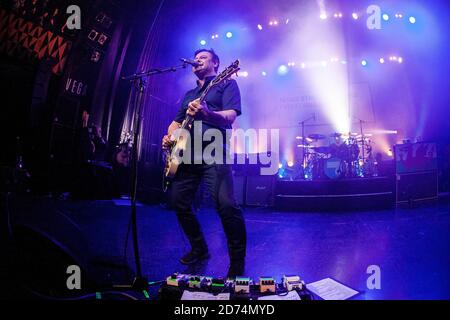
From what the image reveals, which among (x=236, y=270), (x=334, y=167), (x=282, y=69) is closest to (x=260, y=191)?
(x=334, y=167)

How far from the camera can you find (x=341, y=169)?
732cm

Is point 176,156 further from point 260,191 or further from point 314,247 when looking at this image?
point 260,191

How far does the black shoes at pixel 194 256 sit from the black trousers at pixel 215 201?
5 centimetres

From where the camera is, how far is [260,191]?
624cm

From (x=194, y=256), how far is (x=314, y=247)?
1.36 m

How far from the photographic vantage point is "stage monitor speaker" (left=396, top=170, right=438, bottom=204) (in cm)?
546

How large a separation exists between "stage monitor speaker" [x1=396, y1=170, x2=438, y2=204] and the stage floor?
2.12 ft

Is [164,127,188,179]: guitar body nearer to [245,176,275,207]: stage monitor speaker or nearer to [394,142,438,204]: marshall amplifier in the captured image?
[245,176,275,207]: stage monitor speaker

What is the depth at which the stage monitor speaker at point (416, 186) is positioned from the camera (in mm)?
5461

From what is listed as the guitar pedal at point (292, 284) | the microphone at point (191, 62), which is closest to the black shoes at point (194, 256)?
the guitar pedal at point (292, 284)

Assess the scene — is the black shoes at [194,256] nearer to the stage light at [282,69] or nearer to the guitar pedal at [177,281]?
the guitar pedal at [177,281]

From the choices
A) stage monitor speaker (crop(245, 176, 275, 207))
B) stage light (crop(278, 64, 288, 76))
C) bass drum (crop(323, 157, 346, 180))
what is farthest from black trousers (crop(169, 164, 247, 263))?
stage light (crop(278, 64, 288, 76))
